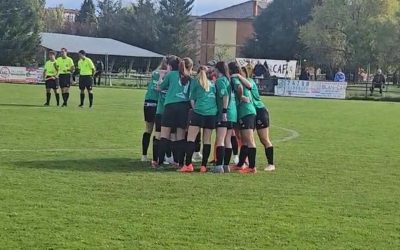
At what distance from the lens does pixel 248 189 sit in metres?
10.3

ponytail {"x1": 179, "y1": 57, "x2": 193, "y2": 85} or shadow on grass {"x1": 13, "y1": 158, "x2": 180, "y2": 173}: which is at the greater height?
ponytail {"x1": 179, "y1": 57, "x2": 193, "y2": 85}

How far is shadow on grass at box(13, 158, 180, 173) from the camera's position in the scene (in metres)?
11.6

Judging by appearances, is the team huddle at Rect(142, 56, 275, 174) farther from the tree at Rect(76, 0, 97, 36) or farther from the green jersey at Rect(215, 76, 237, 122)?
the tree at Rect(76, 0, 97, 36)

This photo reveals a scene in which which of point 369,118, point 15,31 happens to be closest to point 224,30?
point 15,31

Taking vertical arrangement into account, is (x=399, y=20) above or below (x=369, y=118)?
above

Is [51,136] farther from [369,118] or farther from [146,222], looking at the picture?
[369,118]

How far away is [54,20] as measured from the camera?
121125 millimetres

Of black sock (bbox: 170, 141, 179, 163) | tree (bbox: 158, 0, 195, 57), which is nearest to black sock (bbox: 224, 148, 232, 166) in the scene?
black sock (bbox: 170, 141, 179, 163)

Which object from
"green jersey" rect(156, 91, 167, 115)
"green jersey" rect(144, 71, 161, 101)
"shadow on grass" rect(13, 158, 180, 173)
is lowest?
"shadow on grass" rect(13, 158, 180, 173)

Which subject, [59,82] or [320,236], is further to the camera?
[59,82]

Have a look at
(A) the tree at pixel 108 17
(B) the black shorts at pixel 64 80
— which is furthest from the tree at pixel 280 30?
(B) the black shorts at pixel 64 80

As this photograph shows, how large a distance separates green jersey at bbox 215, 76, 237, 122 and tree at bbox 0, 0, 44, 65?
63.4 metres

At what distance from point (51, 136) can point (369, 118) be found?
14.4 metres

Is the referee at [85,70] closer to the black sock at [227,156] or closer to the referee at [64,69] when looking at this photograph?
the referee at [64,69]
